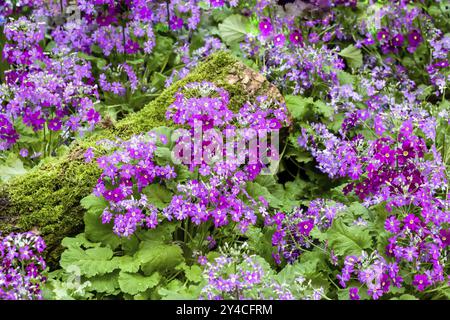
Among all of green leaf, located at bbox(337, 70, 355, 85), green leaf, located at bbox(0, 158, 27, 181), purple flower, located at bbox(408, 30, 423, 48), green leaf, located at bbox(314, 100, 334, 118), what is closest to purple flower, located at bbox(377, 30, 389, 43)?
purple flower, located at bbox(408, 30, 423, 48)

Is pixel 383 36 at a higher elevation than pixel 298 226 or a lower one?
higher

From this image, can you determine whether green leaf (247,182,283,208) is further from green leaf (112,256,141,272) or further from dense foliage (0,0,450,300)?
green leaf (112,256,141,272)

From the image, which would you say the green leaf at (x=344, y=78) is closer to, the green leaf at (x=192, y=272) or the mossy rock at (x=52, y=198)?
the mossy rock at (x=52, y=198)

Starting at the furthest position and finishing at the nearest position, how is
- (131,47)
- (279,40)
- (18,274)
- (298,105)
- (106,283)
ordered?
(131,47) < (279,40) < (298,105) < (106,283) < (18,274)

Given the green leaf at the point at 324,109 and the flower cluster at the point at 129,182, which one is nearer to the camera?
the flower cluster at the point at 129,182

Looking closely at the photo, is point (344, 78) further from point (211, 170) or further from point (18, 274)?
point (18, 274)

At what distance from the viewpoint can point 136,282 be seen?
3.92m

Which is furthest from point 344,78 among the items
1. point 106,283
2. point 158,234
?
point 106,283

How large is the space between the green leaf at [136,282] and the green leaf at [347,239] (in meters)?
1.04

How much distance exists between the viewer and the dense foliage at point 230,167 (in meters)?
3.82

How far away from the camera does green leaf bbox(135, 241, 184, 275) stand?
13.0 ft

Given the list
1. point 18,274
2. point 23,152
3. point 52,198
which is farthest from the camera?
point 23,152

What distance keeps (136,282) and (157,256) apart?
0.61 ft

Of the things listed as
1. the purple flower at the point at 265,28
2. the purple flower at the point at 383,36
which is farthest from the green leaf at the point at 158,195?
the purple flower at the point at 383,36
